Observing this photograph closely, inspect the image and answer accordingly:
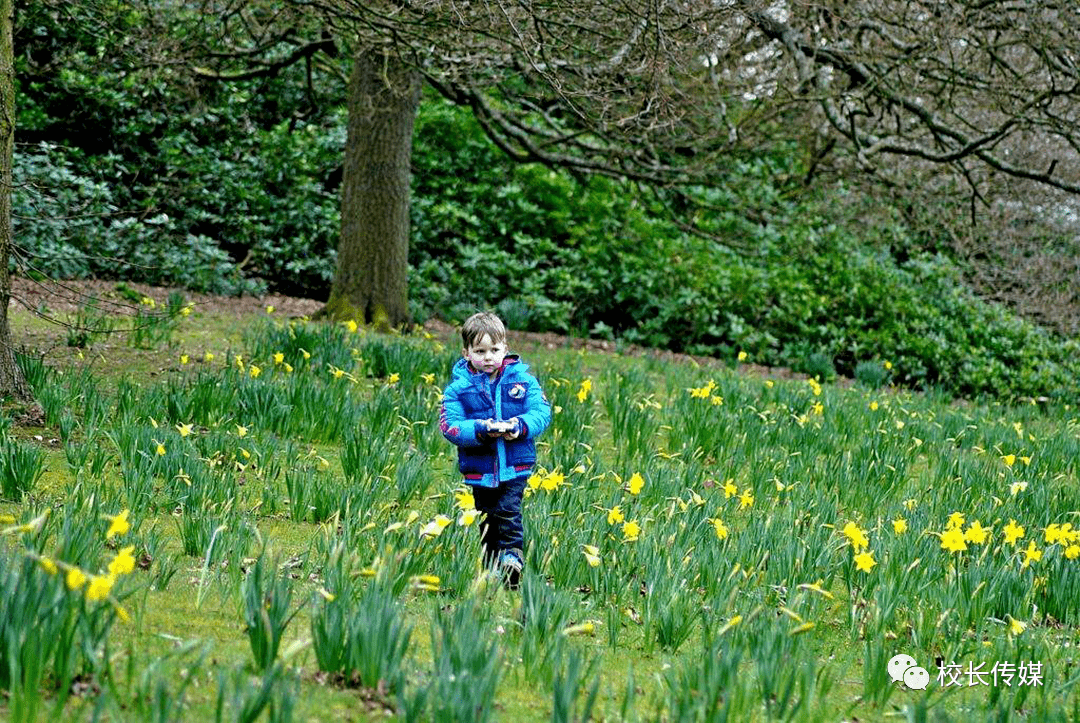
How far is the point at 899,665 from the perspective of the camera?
2.87 metres

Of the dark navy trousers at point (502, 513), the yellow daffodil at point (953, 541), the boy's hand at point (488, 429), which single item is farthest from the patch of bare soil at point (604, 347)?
the yellow daffodil at point (953, 541)

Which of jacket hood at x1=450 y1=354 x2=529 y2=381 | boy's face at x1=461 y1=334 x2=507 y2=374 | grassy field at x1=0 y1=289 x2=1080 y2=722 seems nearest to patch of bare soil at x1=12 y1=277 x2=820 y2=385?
grassy field at x1=0 y1=289 x2=1080 y2=722

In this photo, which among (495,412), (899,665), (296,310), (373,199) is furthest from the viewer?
(296,310)

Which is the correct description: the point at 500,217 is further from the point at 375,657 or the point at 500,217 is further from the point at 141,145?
the point at 375,657

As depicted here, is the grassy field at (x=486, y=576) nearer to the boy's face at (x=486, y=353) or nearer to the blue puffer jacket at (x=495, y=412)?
the blue puffer jacket at (x=495, y=412)

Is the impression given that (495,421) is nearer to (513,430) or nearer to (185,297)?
(513,430)

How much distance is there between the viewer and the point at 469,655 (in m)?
2.25

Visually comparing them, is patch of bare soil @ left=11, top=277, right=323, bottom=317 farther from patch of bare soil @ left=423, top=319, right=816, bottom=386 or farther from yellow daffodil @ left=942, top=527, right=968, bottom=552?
yellow daffodil @ left=942, top=527, right=968, bottom=552

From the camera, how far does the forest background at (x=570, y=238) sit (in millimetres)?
12352

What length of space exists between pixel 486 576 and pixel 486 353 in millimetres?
977

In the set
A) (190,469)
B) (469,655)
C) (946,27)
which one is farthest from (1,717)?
(946,27)

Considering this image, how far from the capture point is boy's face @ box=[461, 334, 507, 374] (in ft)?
12.0

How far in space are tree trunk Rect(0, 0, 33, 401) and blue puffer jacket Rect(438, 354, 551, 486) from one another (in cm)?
242

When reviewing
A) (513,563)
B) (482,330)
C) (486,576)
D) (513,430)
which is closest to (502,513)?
(513,563)
